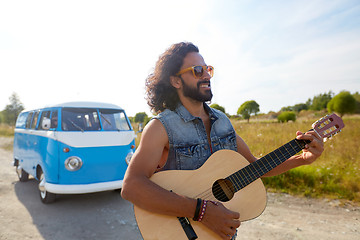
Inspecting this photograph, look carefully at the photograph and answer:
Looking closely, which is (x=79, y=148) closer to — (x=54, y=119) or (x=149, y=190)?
(x=54, y=119)

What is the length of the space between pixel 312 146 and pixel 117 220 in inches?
135

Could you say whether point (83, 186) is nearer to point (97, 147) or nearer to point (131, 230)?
point (97, 147)

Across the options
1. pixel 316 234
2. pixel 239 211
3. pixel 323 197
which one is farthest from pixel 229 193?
pixel 323 197

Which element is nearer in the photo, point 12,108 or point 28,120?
point 28,120

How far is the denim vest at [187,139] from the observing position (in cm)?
159

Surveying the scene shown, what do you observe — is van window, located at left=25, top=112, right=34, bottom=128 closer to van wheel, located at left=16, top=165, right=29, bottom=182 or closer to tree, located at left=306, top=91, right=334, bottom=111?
van wheel, located at left=16, top=165, right=29, bottom=182

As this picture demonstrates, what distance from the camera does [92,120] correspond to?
523 centimetres

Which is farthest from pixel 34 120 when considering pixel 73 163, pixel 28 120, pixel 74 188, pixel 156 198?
pixel 156 198

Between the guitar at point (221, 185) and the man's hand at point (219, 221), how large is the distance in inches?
2.8

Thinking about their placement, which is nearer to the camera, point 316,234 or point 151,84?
point 151,84

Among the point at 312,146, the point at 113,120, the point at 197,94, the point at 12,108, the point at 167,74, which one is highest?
the point at 167,74

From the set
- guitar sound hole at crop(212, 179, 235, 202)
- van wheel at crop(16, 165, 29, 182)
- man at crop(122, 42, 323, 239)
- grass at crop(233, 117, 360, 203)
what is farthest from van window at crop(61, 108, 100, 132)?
grass at crop(233, 117, 360, 203)

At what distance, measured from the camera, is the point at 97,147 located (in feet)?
15.8

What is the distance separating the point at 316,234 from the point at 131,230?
8.77 ft
